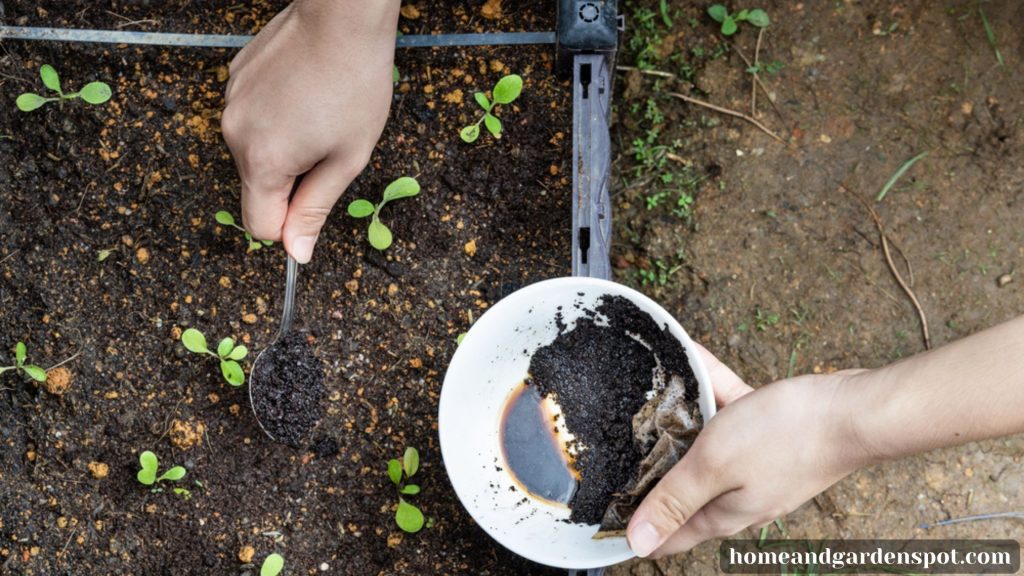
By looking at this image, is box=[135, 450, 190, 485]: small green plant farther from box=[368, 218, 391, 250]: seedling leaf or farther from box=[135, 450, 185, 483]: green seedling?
box=[368, 218, 391, 250]: seedling leaf

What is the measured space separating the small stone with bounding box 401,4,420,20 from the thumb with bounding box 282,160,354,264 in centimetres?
41

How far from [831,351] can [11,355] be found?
1535 mm

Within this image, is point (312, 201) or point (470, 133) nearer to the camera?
point (312, 201)

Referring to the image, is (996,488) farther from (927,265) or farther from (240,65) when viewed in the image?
(240,65)

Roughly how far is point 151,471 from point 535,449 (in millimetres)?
654

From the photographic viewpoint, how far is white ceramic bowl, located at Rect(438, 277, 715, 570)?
1.30 m

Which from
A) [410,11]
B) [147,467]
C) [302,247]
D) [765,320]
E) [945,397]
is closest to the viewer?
[945,397]

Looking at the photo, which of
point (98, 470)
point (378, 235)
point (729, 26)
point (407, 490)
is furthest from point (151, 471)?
Result: point (729, 26)

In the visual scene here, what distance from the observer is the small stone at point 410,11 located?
153 cm

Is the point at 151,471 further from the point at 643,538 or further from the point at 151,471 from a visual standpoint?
the point at 643,538

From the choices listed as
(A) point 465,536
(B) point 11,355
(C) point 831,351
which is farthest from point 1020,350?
(B) point 11,355

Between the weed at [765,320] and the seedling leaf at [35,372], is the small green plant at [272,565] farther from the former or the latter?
the weed at [765,320]

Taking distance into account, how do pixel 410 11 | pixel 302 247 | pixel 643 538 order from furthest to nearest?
pixel 410 11
pixel 302 247
pixel 643 538

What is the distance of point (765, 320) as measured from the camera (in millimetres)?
1693
